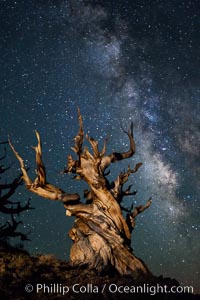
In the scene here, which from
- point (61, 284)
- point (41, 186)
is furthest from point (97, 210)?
point (61, 284)

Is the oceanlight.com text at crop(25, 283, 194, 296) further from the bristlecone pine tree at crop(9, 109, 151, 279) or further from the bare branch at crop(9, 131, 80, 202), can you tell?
the bare branch at crop(9, 131, 80, 202)

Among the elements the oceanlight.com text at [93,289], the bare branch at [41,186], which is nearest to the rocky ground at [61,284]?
the oceanlight.com text at [93,289]

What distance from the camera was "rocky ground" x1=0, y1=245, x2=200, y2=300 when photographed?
22.0 feet

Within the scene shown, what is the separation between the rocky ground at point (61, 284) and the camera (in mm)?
6696

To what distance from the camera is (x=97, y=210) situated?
11.2 metres

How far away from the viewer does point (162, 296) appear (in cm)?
780

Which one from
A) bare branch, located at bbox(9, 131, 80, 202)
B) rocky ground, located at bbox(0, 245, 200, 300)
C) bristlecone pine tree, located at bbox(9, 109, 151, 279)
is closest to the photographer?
rocky ground, located at bbox(0, 245, 200, 300)

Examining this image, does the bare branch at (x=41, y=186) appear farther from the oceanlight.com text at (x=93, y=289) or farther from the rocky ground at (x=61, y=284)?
the oceanlight.com text at (x=93, y=289)

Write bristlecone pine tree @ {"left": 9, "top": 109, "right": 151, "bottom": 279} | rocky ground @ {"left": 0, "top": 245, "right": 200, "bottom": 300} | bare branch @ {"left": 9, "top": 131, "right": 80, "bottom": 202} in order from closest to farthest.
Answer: rocky ground @ {"left": 0, "top": 245, "right": 200, "bottom": 300}, bristlecone pine tree @ {"left": 9, "top": 109, "right": 151, "bottom": 279}, bare branch @ {"left": 9, "top": 131, "right": 80, "bottom": 202}

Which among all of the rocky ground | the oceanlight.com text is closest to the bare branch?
the rocky ground

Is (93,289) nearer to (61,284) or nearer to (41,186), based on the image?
(61,284)

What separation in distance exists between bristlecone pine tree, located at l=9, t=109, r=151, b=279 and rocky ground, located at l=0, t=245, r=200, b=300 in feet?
3.38

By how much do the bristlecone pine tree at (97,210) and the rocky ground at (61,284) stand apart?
3.38ft

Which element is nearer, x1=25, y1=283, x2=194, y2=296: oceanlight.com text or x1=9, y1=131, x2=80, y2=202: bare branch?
x1=25, y1=283, x2=194, y2=296: oceanlight.com text
